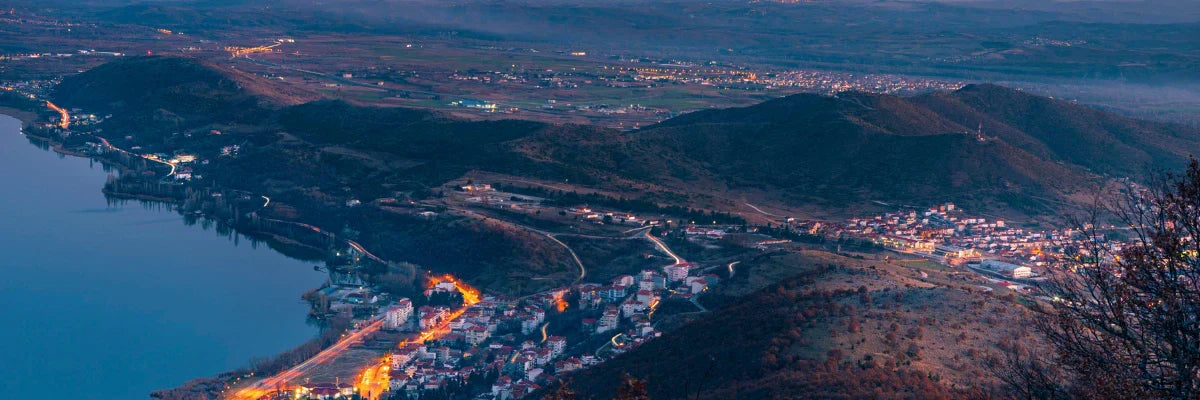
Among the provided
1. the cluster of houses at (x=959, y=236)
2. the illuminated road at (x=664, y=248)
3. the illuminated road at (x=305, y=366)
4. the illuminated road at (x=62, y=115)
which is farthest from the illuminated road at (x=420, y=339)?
the illuminated road at (x=62, y=115)

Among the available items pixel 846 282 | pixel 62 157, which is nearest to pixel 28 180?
pixel 62 157

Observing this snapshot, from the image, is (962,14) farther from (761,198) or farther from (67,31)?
(761,198)

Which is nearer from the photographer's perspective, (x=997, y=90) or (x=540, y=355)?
(x=540, y=355)

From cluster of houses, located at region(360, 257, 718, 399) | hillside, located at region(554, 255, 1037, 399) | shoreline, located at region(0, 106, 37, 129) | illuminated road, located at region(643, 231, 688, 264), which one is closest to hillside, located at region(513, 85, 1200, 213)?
illuminated road, located at region(643, 231, 688, 264)

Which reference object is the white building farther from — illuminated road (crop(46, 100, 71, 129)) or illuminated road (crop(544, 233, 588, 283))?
illuminated road (crop(46, 100, 71, 129))

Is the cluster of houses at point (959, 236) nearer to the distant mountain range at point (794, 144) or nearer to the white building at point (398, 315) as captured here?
the distant mountain range at point (794, 144)

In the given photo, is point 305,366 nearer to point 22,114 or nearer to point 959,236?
point 959,236
